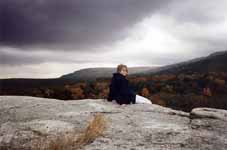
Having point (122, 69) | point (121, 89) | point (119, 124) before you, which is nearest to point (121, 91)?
point (121, 89)

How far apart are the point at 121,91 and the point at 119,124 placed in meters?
2.77

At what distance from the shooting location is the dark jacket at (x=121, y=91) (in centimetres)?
1202

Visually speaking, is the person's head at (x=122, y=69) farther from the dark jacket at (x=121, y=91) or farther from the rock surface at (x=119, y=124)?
the rock surface at (x=119, y=124)

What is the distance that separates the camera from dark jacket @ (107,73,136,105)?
39.4 ft

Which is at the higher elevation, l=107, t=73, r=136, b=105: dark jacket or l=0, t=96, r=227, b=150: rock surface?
l=107, t=73, r=136, b=105: dark jacket

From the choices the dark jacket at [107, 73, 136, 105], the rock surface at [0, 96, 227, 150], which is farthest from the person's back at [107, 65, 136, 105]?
the rock surface at [0, 96, 227, 150]

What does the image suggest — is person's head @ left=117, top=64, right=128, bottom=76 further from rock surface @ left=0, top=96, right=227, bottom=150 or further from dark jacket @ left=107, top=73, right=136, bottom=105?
rock surface @ left=0, top=96, right=227, bottom=150

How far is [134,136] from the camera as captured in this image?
8.35m

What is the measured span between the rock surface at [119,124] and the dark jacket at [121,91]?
361 mm

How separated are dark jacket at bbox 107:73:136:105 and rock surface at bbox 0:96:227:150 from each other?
36 cm

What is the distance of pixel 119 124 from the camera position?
30.8 ft

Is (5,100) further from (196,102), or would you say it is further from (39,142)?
(196,102)

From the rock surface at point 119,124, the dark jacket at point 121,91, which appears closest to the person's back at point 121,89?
the dark jacket at point 121,91

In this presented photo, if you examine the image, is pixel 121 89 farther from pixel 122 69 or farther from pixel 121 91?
pixel 122 69
